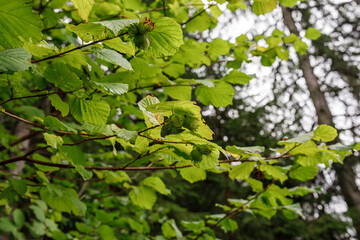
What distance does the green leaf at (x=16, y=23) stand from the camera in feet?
1.65

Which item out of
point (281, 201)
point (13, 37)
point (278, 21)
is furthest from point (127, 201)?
point (278, 21)

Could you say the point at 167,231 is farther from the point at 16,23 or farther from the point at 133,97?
the point at 16,23

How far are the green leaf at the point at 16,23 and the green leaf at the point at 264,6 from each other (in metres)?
0.69

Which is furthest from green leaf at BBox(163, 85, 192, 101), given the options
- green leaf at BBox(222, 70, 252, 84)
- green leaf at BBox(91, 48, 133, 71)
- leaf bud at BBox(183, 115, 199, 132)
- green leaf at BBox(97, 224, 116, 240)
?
green leaf at BBox(97, 224, 116, 240)

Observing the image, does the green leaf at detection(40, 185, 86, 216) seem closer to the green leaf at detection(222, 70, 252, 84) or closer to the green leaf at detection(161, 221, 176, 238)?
the green leaf at detection(161, 221, 176, 238)

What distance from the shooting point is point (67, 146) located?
887 mm

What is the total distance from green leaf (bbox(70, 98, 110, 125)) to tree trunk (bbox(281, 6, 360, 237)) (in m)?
5.34

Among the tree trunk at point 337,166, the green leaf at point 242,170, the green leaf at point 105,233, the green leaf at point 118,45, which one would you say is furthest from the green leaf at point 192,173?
the tree trunk at point 337,166

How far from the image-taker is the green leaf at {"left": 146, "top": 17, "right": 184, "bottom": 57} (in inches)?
21.5

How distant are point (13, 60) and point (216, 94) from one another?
0.81 m

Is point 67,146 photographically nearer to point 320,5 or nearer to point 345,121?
point 345,121

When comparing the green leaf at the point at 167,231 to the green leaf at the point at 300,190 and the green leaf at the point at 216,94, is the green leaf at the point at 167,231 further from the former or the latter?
the green leaf at the point at 216,94

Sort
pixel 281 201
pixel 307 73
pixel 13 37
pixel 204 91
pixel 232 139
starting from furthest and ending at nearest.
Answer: pixel 232 139
pixel 307 73
pixel 281 201
pixel 204 91
pixel 13 37

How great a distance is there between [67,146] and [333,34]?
7.10 meters
